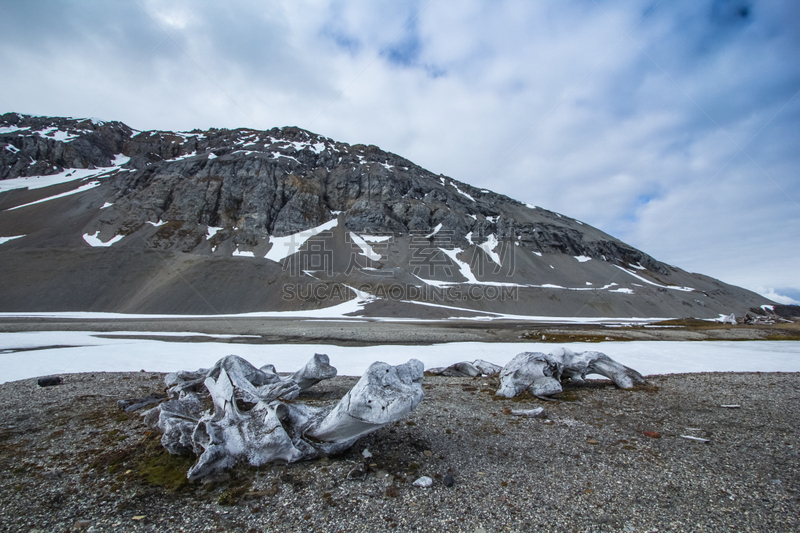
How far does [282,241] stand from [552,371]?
95.9m

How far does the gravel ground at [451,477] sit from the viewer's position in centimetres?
416

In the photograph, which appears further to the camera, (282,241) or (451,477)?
(282,241)

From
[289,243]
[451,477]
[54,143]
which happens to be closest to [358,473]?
[451,477]

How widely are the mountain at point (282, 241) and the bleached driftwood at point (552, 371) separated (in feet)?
166

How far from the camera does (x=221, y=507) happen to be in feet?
14.7

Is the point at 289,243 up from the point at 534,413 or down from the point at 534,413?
up

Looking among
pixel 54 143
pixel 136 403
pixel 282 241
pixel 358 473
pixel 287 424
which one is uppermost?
pixel 54 143

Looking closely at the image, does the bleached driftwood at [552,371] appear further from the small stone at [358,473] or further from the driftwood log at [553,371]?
the small stone at [358,473]

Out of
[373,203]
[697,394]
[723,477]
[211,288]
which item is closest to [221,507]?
[723,477]

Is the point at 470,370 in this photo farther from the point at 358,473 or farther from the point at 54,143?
the point at 54,143

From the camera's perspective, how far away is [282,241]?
97.8m

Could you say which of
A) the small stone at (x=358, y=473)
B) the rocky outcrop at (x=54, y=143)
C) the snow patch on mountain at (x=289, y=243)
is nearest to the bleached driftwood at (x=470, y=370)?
the small stone at (x=358, y=473)

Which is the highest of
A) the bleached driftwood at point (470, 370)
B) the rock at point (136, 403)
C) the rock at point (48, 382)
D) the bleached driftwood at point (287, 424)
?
the bleached driftwood at point (287, 424)

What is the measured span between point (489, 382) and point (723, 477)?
7.67 m
